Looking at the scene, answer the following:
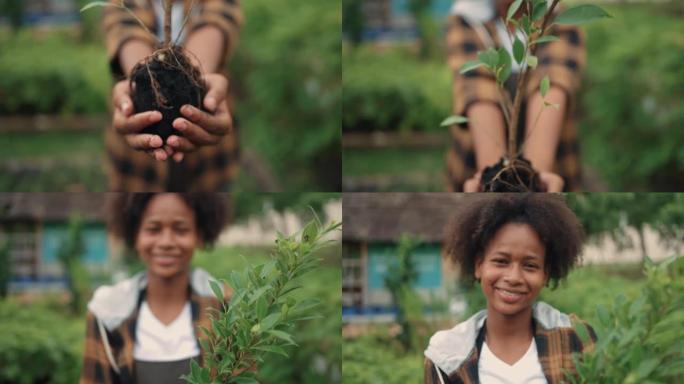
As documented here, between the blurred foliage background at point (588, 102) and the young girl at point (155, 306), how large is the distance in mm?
1063

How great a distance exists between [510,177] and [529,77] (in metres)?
0.37

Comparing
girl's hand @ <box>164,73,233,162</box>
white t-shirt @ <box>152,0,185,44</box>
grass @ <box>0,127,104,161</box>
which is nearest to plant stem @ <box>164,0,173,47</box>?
girl's hand @ <box>164,73,233,162</box>

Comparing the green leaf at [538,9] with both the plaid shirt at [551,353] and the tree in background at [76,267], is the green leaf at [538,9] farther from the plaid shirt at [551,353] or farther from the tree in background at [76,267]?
the tree in background at [76,267]

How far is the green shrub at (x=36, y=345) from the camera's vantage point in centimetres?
239

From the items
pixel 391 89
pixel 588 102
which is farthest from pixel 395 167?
pixel 588 102

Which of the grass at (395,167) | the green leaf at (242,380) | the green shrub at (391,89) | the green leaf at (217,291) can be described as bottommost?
the green leaf at (242,380)

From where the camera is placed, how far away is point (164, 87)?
5.22ft

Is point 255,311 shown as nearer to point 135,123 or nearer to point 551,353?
point 135,123

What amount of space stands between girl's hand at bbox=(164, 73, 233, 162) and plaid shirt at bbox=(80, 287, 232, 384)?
0.48 metres

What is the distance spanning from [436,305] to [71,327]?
3.20 feet

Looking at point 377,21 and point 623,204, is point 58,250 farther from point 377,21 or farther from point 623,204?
point 623,204

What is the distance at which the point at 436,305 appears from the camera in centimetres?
218

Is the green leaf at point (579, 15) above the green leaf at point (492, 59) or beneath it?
above

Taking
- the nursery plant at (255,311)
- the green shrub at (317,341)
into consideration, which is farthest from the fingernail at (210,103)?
the green shrub at (317,341)
